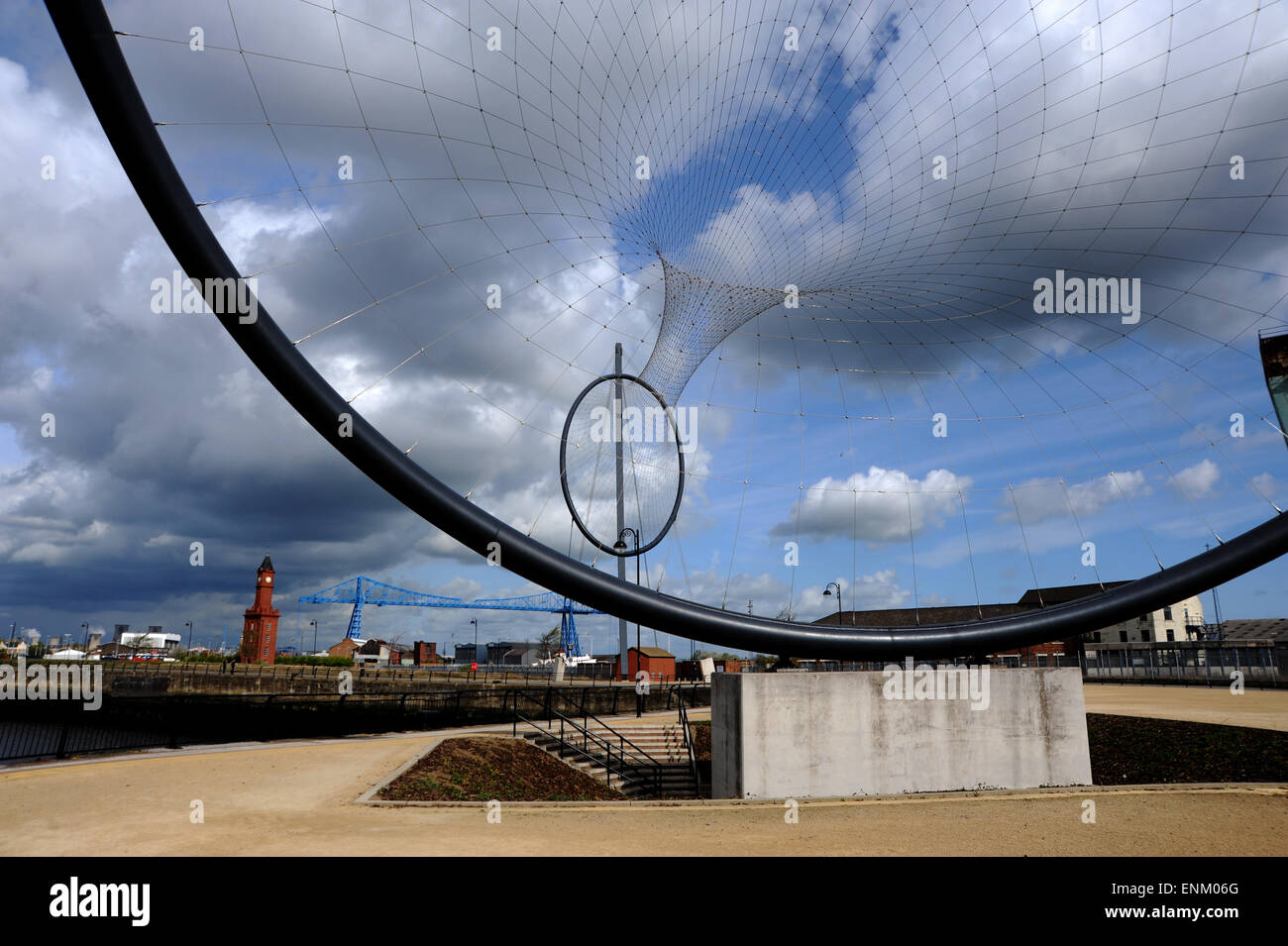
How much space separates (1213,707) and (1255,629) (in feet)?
233

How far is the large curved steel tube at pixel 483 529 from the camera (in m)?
9.45

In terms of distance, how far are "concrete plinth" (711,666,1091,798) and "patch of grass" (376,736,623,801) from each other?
4.31 metres

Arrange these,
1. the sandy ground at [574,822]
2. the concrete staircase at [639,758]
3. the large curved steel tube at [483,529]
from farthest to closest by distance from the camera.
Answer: the concrete staircase at [639,758] → the sandy ground at [574,822] → the large curved steel tube at [483,529]

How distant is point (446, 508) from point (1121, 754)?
21.5 meters

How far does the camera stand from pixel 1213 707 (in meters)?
30.7

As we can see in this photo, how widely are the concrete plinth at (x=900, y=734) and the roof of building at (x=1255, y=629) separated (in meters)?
79.2

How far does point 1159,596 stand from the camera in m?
15.6

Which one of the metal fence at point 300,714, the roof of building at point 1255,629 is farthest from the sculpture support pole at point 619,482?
the roof of building at point 1255,629

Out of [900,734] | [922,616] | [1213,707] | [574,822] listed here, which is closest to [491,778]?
[574,822]

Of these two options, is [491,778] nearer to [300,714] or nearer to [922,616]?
[300,714]

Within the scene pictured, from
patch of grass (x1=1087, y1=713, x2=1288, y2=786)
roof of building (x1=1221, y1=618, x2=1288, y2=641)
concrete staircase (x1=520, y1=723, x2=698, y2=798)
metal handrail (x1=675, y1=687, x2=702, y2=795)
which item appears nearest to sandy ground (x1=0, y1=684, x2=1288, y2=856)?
patch of grass (x1=1087, y1=713, x2=1288, y2=786)

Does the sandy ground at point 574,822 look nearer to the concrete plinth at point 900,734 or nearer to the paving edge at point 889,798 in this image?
the paving edge at point 889,798

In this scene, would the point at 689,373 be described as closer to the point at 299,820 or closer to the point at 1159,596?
the point at 1159,596
